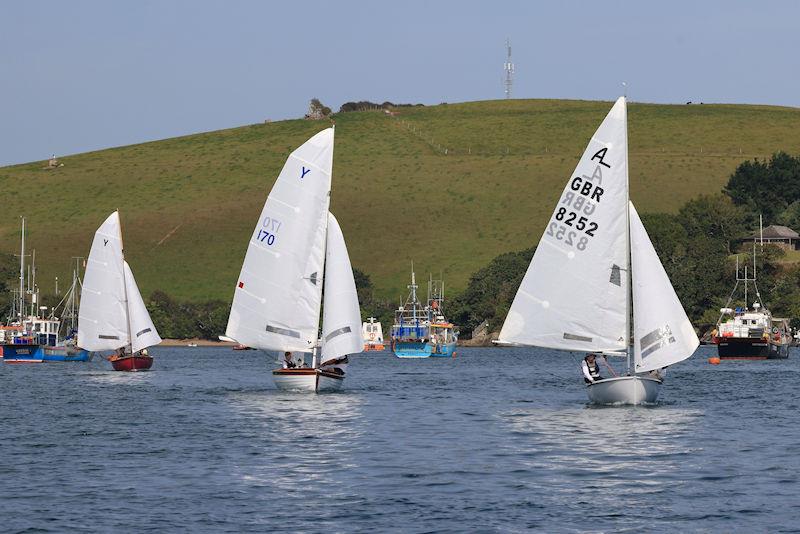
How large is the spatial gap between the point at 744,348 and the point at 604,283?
237 feet

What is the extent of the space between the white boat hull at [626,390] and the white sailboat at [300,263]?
40.0ft

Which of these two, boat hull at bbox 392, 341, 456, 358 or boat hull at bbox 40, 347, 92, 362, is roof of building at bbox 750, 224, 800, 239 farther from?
boat hull at bbox 40, 347, 92, 362

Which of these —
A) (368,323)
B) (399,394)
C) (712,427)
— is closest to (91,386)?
(399,394)

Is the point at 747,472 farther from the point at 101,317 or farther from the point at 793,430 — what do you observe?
the point at 101,317

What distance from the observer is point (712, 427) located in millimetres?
45562

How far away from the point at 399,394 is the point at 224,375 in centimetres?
2529

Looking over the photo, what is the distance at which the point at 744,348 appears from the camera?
116312mm

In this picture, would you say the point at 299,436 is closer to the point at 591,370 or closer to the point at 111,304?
the point at 591,370

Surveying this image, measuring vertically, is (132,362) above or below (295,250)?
below

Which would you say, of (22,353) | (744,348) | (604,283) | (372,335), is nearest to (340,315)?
(604,283)

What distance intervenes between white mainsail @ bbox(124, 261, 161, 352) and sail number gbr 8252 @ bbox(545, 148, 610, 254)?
148 feet

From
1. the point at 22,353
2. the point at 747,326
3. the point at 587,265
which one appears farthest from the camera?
the point at 747,326

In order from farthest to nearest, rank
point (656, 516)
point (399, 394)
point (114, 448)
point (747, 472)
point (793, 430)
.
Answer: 1. point (399, 394)
2. point (793, 430)
3. point (114, 448)
4. point (747, 472)
5. point (656, 516)

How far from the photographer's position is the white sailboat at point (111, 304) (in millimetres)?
88250
